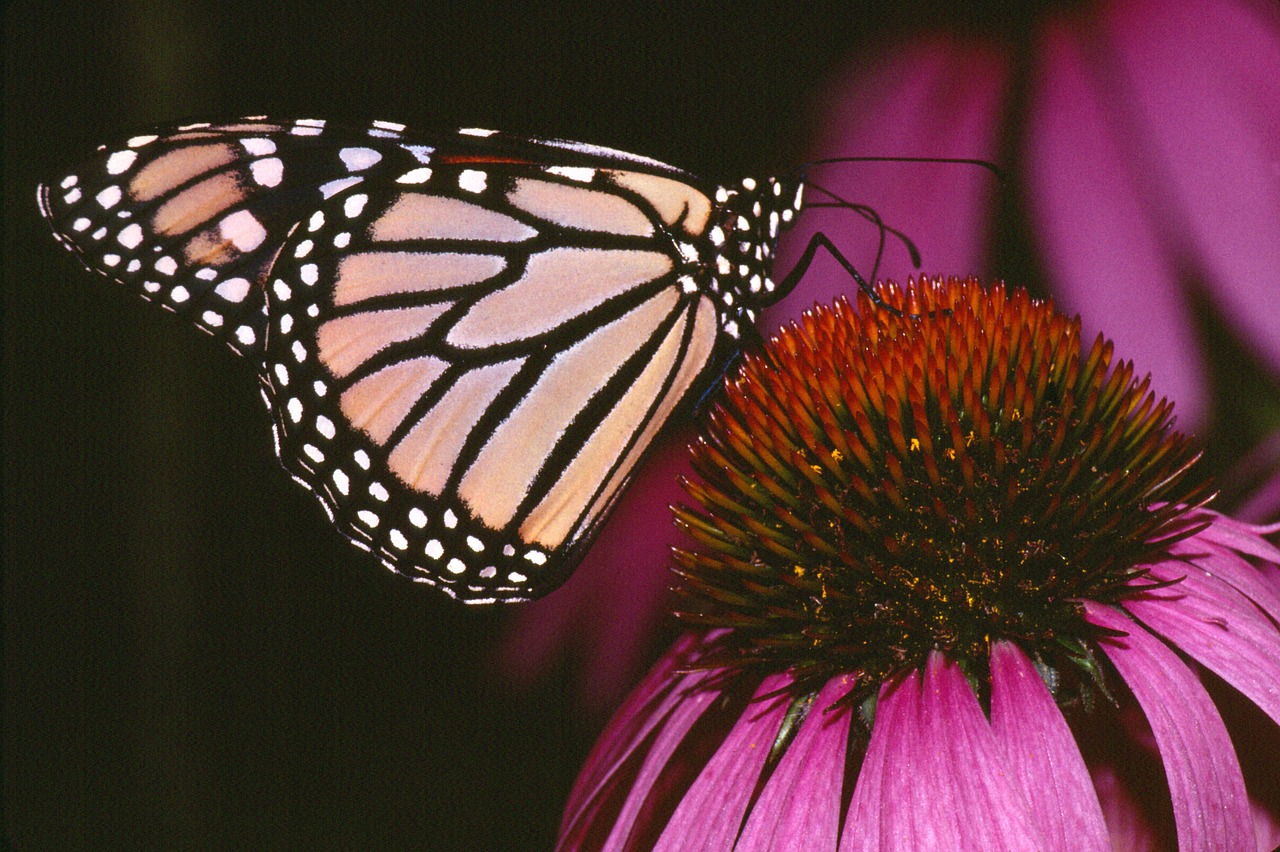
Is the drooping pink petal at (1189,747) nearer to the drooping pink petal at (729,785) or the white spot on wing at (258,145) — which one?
the drooping pink petal at (729,785)

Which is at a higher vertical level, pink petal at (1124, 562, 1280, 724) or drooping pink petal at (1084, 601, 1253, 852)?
pink petal at (1124, 562, 1280, 724)

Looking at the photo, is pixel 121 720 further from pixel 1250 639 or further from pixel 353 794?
pixel 1250 639

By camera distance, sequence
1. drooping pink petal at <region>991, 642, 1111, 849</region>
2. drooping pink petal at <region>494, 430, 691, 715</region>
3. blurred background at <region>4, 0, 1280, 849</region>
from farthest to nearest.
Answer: blurred background at <region>4, 0, 1280, 849</region>
drooping pink petal at <region>494, 430, 691, 715</region>
drooping pink petal at <region>991, 642, 1111, 849</region>

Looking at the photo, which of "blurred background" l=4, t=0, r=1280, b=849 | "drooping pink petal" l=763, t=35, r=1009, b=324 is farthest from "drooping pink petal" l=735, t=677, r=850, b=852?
"blurred background" l=4, t=0, r=1280, b=849

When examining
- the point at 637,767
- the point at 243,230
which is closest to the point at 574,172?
the point at 243,230

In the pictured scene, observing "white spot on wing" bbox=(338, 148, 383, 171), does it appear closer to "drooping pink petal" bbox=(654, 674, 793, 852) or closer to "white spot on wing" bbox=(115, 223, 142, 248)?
"white spot on wing" bbox=(115, 223, 142, 248)

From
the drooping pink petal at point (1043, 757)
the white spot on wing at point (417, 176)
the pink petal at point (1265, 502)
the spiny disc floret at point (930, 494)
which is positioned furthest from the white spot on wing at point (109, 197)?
the pink petal at point (1265, 502)

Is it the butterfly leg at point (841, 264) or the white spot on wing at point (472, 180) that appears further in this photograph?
the white spot on wing at point (472, 180)
